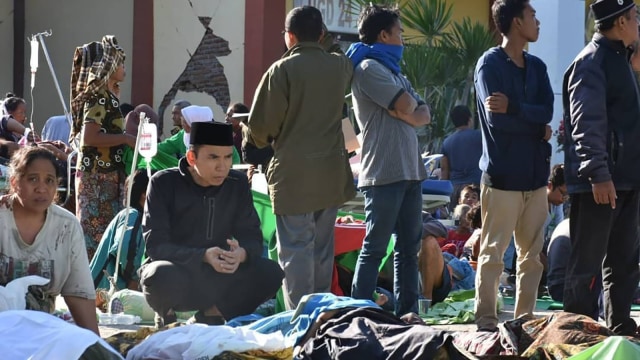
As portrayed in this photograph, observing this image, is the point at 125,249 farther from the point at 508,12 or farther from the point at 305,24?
the point at 508,12

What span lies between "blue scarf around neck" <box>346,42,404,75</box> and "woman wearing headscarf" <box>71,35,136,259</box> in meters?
1.90

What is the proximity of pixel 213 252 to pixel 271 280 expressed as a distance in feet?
1.25

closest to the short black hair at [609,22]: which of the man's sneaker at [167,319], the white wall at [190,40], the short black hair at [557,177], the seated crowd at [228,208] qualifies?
the seated crowd at [228,208]

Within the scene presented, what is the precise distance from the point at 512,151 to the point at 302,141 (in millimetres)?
1175

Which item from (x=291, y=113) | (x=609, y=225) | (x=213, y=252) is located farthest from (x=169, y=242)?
(x=609, y=225)

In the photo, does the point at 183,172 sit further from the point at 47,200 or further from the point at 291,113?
the point at 47,200

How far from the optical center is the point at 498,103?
284 inches

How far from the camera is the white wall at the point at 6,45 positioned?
56.6 feet

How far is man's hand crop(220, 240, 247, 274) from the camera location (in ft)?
22.7

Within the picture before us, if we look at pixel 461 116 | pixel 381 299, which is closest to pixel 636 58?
pixel 381 299

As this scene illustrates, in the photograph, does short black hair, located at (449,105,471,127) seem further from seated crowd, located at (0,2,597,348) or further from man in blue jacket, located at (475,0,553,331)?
man in blue jacket, located at (475,0,553,331)

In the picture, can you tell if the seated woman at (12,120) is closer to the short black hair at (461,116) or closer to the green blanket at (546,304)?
the short black hair at (461,116)

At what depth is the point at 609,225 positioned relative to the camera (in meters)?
6.81

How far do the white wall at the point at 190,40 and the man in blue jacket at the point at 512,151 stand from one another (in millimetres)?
8781
